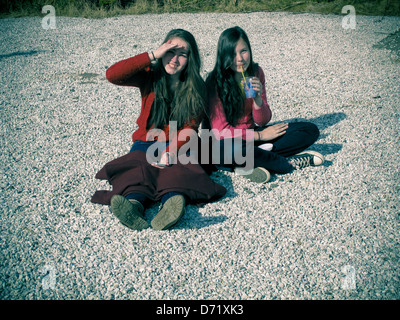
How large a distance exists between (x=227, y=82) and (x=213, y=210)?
3.86ft

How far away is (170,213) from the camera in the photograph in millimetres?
2436

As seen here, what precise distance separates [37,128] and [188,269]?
2.87 metres

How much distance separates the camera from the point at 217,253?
2.38 metres

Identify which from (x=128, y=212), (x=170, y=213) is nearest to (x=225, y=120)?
(x=170, y=213)

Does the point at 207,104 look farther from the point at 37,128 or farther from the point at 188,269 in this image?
the point at 37,128

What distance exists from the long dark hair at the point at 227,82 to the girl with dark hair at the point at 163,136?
21 cm

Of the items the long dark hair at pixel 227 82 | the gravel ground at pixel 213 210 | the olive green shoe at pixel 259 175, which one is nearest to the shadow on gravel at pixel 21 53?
the gravel ground at pixel 213 210

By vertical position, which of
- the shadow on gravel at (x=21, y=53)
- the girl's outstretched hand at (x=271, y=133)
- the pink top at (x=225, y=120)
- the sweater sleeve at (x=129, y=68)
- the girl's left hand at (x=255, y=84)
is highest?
the shadow on gravel at (x=21, y=53)

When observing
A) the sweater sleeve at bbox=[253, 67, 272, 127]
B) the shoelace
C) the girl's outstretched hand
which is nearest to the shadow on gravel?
the sweater sleeve at bbox=[253, 67, 272, 127]

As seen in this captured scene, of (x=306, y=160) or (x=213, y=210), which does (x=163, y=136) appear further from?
(x=306, y=160)

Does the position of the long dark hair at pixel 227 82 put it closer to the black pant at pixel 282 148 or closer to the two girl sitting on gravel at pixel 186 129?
the two girl sitting on gravel at pixel 186 129

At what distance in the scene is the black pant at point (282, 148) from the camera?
10.1 feet

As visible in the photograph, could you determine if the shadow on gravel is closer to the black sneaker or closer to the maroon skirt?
the maroon skirt

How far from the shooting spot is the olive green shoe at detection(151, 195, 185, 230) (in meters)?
2.41
